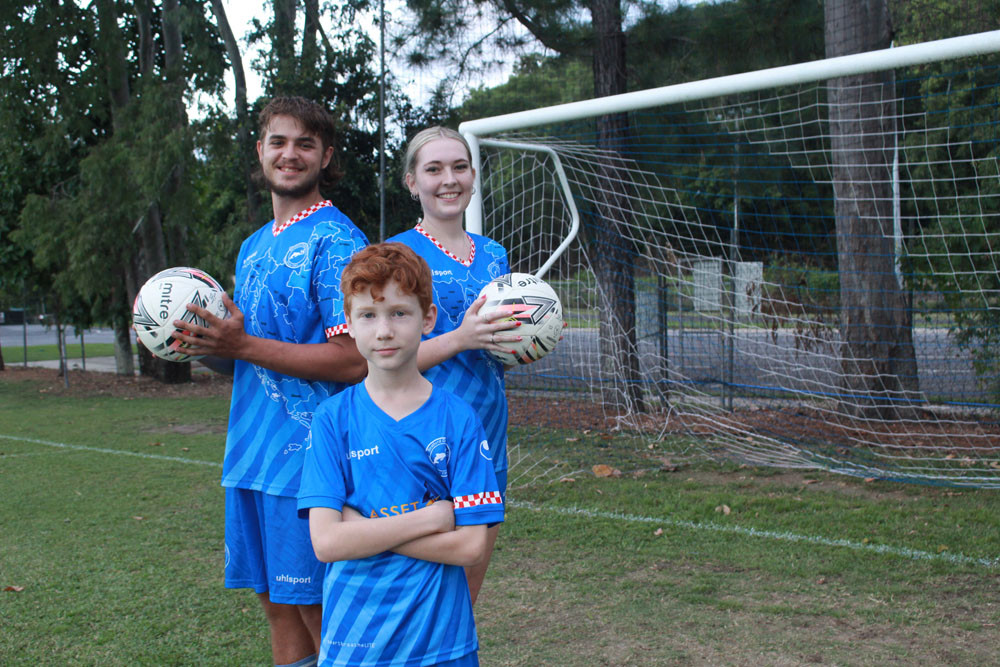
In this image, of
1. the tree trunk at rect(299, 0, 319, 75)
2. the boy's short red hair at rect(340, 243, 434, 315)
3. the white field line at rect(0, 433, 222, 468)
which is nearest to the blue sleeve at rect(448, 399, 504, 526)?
the boy's short red hair at rect(340, 243, 434, 315)

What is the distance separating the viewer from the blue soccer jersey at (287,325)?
2.32 m

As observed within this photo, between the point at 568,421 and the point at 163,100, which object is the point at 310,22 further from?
the point at 568,421

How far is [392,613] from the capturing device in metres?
1.80

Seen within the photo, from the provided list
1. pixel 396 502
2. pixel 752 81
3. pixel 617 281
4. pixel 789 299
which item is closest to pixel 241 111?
pixel 617 281

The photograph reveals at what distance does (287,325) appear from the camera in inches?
92.8

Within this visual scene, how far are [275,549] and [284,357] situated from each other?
560mm

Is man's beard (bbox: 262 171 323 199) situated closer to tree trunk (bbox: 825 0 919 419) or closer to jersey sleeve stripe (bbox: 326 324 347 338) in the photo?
jersey sleeve stripe (bbox: 326 324 347 338)

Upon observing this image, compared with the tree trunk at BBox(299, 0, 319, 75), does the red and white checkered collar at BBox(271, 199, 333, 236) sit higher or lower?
lower

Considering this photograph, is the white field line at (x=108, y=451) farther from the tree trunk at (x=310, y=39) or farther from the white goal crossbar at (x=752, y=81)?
the tree trunk at (x=310, y=39)

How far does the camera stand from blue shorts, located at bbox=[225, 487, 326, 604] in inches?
91.1

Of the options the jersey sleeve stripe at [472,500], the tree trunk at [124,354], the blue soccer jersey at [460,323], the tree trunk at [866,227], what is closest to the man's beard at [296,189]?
the blue soccer jersey at [460,323]

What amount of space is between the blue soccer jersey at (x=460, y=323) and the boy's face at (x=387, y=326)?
2.00ft

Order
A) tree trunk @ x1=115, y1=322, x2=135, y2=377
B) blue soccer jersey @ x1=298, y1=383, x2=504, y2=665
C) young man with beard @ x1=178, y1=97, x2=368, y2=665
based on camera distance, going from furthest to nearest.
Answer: tree trunk @ x1=115, y1=322, x2=135, y2=377
young man with beard @ x1=178, y1=97, x2=368, y2=665
blue soccer jersey @ x1=298, y1=383, x2=504, y2=665

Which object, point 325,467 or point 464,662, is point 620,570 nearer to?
point 464,662
